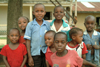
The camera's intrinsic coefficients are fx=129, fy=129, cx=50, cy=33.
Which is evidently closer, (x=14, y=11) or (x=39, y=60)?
(x=39, y=60)

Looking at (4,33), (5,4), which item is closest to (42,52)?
(4,33)

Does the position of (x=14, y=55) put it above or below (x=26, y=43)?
below

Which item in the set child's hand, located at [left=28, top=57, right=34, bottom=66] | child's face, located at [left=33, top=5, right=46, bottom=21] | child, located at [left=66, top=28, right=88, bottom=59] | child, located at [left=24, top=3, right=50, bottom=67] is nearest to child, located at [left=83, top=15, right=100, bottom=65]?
child, located at [left=66, top=28, right=88, bottom=59]

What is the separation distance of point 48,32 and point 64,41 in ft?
1.50

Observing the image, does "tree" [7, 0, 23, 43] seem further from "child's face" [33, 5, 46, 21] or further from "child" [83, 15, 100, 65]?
"child" [83, 15, 100, 65]

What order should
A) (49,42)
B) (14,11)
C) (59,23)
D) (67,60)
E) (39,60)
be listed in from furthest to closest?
(14,11), (59,23), (39,60), (49,42), (67,60)

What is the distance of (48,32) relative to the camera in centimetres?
→ 225

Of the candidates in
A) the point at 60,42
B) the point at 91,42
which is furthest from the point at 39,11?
the point at 91,42

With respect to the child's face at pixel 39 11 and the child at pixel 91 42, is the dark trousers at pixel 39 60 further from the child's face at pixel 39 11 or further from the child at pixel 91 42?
the child at pixel 91 42

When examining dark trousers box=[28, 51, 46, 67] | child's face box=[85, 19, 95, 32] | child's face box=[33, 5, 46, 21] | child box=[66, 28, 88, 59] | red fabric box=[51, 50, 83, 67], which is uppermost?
child's face box=[33, 5, 46, 21]

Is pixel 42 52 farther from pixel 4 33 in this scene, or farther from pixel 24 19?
pixel 4 33

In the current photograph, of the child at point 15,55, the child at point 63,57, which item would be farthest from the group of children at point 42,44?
the child at point 63,57

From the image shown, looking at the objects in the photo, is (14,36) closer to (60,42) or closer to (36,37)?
(36,37)

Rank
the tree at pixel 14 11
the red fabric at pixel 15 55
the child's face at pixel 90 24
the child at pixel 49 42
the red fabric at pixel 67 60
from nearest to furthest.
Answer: the red fabric at pixel 67 60
the child at pixel 49 42
the red fabric at pixel 15 55
the child's face at pixel 90 24
the tree at pixel 14 11
